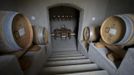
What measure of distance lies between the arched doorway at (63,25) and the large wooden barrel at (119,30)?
3.08m

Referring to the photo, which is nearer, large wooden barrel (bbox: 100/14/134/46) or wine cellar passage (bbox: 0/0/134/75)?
wine cellar passage (bbox: 0/0/134/75)

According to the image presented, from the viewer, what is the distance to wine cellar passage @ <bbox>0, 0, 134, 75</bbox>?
1.32m

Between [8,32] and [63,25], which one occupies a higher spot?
[63,25]

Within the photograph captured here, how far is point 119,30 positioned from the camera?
75.2 inches

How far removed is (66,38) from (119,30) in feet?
12.7

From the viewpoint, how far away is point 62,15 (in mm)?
5332

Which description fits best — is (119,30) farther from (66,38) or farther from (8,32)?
(66,38)

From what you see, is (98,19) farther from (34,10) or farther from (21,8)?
(21,8)

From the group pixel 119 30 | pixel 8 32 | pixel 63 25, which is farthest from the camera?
pixel 63 25

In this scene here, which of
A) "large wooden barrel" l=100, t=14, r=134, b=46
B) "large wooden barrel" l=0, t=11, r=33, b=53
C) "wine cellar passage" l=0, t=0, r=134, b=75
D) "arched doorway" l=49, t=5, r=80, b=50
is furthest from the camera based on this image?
"arched doorway" l=49, t=5, r=80, b=50

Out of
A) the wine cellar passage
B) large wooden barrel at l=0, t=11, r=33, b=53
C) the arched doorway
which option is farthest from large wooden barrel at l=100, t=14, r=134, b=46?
the arched doorway

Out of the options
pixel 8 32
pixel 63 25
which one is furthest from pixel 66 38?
pixel 8 32

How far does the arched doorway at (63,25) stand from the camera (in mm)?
5254

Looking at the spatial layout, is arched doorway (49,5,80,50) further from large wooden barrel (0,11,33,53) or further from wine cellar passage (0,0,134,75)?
large wooden barrel (0,11,33,53)
